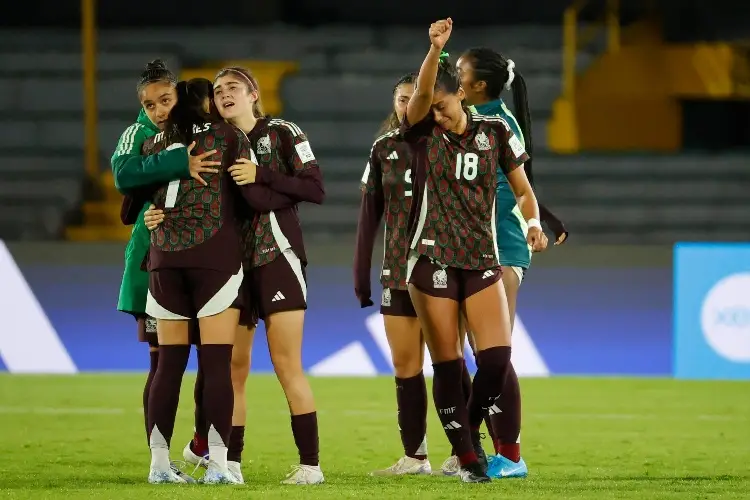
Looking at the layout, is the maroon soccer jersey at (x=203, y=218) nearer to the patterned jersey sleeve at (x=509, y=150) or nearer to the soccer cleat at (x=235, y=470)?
the soccer cleat at (x=235, y=470)

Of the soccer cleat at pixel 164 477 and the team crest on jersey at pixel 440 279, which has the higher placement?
the team crest on jersey at pixel 440 279

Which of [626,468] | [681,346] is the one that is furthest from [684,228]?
[626,468]

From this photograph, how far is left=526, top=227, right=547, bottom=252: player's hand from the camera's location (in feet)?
19.5

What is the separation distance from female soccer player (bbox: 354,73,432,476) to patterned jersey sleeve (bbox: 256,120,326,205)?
0.44 metres

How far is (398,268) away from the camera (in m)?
6.61

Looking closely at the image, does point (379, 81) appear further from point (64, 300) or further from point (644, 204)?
point (64, 300)

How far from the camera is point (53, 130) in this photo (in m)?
17.4

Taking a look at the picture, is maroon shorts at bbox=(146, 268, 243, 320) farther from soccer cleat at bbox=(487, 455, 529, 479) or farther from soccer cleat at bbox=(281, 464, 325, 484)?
soccer cleat at bbox=(487, 455, 529, 479)

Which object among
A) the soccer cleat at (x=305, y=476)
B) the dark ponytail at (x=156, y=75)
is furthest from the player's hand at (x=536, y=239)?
the dark ponytail at (x=156, y=75)

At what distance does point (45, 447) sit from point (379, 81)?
10594mm

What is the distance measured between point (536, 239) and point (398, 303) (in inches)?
36.9

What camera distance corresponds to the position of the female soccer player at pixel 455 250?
5.98 m

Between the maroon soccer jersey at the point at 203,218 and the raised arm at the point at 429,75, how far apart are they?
0.73m

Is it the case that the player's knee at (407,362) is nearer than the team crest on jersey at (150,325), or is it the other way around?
the team crest on jersey at (150,325)
